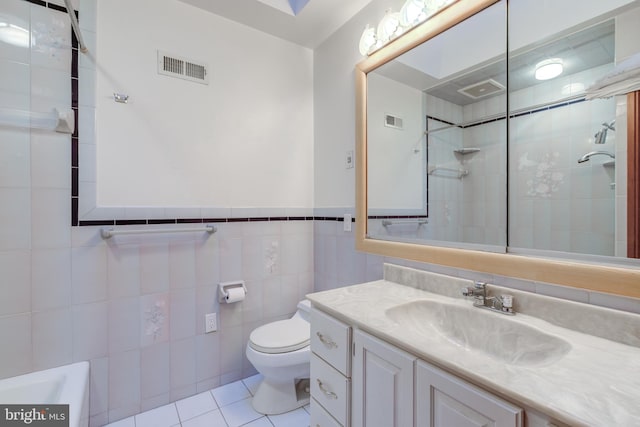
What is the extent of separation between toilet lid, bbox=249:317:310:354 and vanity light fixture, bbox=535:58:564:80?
1.65 m

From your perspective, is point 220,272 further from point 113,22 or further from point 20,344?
point 113,22

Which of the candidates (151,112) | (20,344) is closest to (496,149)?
(151,112)

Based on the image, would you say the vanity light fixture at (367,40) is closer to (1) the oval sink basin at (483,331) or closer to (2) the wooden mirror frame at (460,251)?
(2) the wooden mirror frame at (460,251)

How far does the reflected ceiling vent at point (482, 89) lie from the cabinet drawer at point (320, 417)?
4.90 feet

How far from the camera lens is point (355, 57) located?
6.02 ft

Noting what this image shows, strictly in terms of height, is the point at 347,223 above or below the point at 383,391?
above

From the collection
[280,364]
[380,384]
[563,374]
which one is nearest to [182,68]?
[280,364]

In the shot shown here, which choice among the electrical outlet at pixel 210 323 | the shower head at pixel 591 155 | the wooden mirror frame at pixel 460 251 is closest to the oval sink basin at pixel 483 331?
the wooden mirror frame at pixel 460 251

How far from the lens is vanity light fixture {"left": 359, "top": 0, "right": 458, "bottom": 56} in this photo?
1.36 m

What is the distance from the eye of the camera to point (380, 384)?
0.91m

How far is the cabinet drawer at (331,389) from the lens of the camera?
3.44ft

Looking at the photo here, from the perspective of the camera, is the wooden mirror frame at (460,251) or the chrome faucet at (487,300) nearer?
the wooden mirror frame at (460,251)

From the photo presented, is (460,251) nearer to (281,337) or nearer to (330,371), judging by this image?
(330,371)

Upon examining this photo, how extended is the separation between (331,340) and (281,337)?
65 cm
